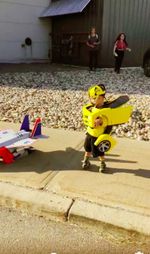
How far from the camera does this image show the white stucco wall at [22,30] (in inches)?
609

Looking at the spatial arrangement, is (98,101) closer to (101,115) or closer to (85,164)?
(101,115)

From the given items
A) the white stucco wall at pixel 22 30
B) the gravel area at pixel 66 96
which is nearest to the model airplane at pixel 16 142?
the gravel area at pixel 66 96

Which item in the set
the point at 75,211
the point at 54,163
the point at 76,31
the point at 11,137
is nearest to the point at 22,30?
the point at 76,31

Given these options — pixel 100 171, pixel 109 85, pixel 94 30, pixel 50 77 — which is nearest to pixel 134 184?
pixel 100 171

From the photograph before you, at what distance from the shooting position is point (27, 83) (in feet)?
33.0

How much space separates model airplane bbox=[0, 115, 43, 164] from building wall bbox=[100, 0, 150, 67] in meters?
9.58

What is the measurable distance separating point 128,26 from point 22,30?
4935 millimetres

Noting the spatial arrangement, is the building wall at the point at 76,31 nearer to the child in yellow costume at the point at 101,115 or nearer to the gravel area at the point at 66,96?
the gravel area at the point at 66,96

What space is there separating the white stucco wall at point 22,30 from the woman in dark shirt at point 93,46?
4.04m

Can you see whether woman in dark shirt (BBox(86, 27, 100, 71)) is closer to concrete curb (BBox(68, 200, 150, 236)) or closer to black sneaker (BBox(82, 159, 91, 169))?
black sneaker (BBox(82, 159, 91, 169))

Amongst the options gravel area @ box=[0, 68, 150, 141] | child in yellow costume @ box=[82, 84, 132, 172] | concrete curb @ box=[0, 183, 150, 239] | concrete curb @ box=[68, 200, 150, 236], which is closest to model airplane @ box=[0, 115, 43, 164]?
concrete curb @ box=[0, 183, 150, 239]

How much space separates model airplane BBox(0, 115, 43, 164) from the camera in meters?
4.25

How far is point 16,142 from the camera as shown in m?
4.47

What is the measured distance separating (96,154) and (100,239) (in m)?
1.19
